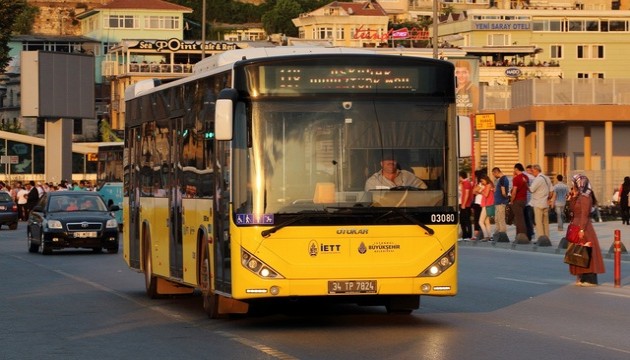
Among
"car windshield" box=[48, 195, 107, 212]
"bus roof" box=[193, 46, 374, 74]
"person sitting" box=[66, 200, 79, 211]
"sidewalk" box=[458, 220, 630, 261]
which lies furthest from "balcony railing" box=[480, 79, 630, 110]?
"bus roof" box=[193, 46, 374, 74]

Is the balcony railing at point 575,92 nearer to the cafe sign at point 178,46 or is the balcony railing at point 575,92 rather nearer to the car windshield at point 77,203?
the car windshield at point 77,203

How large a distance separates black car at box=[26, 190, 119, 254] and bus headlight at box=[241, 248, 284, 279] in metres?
20.6

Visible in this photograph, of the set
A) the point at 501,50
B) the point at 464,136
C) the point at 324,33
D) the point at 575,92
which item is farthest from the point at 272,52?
the point at 324,33

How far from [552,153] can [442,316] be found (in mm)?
61567

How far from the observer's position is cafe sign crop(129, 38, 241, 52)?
469 feet

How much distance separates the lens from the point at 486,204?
131 feet

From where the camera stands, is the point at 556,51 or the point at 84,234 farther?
the point at 556,51

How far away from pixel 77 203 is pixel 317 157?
2304 centimetres

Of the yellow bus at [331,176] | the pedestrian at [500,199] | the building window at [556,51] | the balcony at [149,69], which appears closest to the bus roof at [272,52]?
the yellow bus at [331,176]

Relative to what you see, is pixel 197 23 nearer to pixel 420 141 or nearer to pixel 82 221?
pixel 82 221

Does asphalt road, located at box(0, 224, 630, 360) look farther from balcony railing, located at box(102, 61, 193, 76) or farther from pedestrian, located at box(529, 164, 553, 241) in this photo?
balcony railing, located at box(102, 61, 193, 76)

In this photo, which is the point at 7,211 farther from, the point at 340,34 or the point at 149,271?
the point at 340,34

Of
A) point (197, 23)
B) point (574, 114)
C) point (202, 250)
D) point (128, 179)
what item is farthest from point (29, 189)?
point (197, 23)

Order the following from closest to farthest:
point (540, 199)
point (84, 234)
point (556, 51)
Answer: point (540, 199), point (84, 234), point (556, 51)
